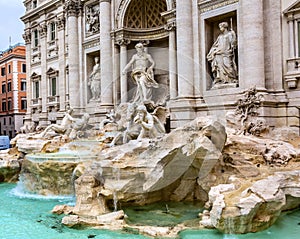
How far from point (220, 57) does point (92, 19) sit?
7966 millimetres

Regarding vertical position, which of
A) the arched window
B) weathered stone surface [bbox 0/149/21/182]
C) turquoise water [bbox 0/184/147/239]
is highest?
the arched window

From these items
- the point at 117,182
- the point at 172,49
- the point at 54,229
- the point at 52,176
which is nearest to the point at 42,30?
the point at 172,49

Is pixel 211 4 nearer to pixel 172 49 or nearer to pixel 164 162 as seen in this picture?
pixel 172 49

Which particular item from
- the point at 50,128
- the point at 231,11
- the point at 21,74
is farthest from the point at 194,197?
the point at 21,74

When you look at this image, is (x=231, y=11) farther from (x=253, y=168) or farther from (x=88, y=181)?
(x=88, y=181)

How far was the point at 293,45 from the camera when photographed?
33.6 ft

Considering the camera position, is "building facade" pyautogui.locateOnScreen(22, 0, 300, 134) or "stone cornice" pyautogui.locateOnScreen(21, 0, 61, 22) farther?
"stone cornice" pyautogui.locateOnScreen(21, 0, 61, 22)

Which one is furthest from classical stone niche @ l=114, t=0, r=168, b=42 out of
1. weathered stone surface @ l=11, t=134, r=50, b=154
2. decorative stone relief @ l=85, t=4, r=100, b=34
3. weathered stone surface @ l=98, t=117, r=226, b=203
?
weathered stone surface @ l=98, t=117, r=226, b=203

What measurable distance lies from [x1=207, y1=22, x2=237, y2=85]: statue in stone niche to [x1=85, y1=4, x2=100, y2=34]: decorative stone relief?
7281 millimetres

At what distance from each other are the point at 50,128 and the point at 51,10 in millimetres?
9198

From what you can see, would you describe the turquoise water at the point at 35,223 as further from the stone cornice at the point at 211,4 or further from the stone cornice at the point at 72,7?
the stone cornice at the point at 72,7

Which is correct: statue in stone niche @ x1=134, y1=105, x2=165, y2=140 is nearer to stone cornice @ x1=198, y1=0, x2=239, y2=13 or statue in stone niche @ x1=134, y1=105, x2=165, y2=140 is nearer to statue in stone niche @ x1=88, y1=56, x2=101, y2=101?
stone cornice @ x1=198, y1=0, x2=239, y2=13

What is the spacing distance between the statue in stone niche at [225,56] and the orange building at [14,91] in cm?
2696

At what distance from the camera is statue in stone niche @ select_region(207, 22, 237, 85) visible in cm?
1134
